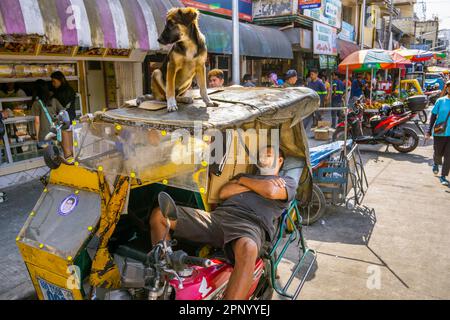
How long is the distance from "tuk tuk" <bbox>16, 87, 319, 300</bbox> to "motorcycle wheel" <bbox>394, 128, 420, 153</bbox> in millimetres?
7495

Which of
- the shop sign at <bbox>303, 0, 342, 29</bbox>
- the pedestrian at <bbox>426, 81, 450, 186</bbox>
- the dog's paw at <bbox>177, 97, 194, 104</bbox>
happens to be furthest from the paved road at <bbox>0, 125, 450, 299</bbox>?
the shop sign at <bbox>303, 0, 342, 29</bbox>

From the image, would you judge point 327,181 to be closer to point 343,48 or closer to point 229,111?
point 229,111

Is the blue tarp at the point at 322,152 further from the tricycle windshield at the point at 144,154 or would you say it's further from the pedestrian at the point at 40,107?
the pedestrian at the point at 40,107

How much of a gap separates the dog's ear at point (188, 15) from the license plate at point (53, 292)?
7.24 feet

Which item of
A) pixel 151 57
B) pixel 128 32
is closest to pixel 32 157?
pixel 128 32

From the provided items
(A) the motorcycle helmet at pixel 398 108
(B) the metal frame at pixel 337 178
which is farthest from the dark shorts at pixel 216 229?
(A) the motorcycle helmet at pixel 398 108

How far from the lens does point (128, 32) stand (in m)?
6.21

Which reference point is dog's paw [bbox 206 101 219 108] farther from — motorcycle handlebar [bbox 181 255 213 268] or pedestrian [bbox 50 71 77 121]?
pedestrian [bbox 50 71 77 121]

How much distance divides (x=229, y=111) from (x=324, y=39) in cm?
1499

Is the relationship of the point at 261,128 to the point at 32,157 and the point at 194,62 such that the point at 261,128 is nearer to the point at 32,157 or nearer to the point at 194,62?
the point at 194,62

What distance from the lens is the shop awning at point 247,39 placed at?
870 cm

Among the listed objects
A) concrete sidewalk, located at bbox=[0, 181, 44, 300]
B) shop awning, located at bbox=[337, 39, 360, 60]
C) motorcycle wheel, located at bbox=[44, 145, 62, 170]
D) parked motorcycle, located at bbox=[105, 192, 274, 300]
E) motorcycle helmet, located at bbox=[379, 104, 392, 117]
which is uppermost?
shop awning, located at bbox=[337, 39, 360, 60]

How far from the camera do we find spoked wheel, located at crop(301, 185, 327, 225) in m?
5.01

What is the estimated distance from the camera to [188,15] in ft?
9.53
